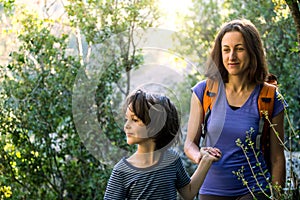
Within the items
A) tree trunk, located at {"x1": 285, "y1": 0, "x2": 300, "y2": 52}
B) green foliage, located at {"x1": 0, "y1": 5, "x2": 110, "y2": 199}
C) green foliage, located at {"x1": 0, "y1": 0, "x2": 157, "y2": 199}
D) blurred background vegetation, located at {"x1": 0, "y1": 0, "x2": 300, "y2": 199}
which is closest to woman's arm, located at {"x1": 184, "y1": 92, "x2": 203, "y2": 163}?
tree trunk, located at {"x1": 285, "y1": 0, "x2": 300, "y2": 52}

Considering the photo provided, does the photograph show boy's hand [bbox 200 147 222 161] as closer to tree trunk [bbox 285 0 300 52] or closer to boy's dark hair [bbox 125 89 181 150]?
boy's dark hair [bbox 125 89 181 150]

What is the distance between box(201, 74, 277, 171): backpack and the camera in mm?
3033

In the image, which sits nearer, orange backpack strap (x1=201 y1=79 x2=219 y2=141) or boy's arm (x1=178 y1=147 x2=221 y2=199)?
boy's arm (x1=178 y1=147 x2=221 y2=199)

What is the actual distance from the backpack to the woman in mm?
20

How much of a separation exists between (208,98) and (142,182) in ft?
2.06

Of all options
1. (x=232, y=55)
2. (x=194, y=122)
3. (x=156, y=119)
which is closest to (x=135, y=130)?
(x=156, y=119)

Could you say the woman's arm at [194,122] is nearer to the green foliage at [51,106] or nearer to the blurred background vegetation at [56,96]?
the blurred background vegetation at [56,96]

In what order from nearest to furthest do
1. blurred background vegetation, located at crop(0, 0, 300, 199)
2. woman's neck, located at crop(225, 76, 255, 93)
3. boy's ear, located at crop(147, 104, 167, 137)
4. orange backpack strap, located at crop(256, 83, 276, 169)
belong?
boy's ear, located at crop(147, 104, 167, 137) < orange backpack strap, located at crop(256, 83, 276, 169) < woman's neck, located at crop(225, 76, 255, 93) < blurred background vegetation, located at crop(0, 0, 300, 199)

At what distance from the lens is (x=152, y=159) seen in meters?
2.80

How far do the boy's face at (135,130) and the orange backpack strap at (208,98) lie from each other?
17.4 inches

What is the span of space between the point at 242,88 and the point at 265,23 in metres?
3.57

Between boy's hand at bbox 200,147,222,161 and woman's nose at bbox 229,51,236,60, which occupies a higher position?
woman's nose at bbox 229,51,236,60

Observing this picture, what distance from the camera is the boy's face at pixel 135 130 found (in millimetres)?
2754

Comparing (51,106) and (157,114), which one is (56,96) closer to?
(51,106)
